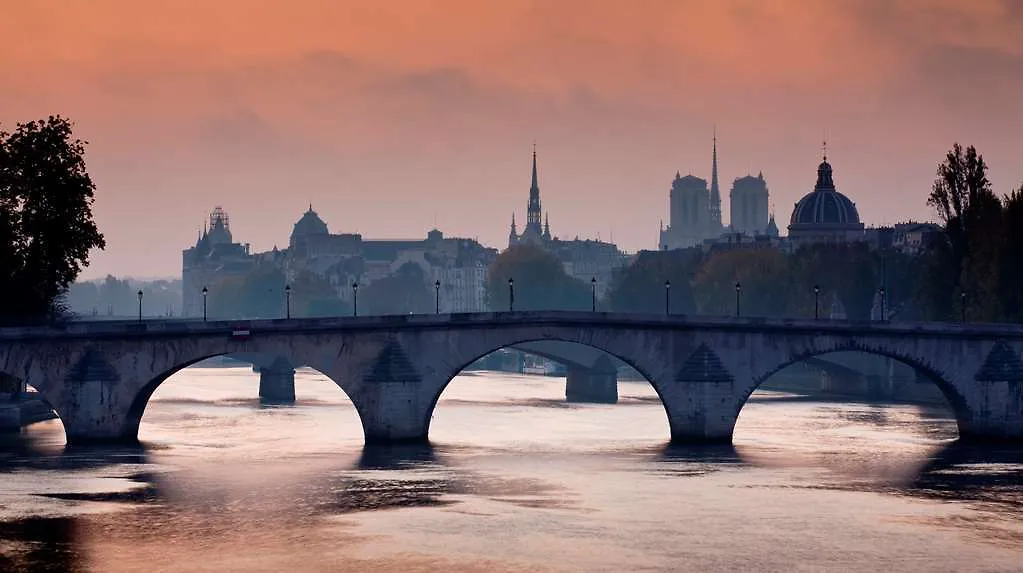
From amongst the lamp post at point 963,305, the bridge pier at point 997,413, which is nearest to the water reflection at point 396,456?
the bridge pier at point 997,413

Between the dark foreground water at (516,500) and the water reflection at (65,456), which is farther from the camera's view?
the water reflection at (65,456)

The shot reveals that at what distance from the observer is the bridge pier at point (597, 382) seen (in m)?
146

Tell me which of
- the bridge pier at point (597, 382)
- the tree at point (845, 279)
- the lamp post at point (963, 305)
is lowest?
the bridge pier at point (597, 382)

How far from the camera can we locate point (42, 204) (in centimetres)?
10900

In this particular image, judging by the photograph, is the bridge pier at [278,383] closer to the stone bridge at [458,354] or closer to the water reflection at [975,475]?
the stone bridge at [458,354]

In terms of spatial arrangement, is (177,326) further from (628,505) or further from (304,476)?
(628,505)

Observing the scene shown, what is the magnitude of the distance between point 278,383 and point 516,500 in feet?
216

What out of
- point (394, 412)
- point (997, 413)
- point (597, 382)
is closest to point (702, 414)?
point (997, 413)

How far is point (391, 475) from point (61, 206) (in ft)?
86.8

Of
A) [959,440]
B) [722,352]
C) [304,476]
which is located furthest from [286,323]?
[959,440]

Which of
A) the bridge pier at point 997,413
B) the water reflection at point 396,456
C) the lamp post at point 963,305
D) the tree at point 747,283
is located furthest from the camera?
the tree at point 747,283

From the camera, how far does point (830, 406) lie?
441ft

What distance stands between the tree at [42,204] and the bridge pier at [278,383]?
3885cm

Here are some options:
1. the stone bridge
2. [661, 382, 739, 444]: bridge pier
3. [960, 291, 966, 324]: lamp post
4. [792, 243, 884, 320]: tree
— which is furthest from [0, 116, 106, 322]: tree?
[792, 243, 884, 320]: tree
